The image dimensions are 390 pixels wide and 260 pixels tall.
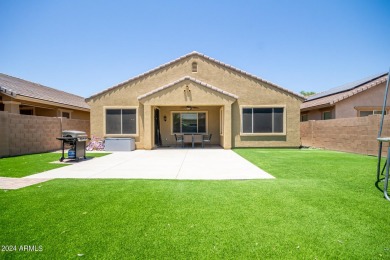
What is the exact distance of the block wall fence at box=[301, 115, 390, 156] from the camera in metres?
11.5

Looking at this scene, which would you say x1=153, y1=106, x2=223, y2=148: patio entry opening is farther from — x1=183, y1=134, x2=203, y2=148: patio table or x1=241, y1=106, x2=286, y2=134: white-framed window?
x1=241, y1=106, x2=286, y2=134: white-framed window

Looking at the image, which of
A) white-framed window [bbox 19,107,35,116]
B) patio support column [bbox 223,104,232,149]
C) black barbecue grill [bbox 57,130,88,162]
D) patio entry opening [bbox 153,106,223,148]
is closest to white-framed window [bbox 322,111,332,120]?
patio entry opening [bbox 153,106,223,148]

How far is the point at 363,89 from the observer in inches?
658

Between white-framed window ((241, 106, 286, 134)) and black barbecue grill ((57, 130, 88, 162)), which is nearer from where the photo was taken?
black barbecue grill ((57, 130, 88, 162))

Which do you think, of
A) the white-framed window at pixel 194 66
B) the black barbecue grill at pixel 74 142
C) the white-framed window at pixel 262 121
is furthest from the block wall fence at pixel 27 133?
the white-framed window at pixel 262 121

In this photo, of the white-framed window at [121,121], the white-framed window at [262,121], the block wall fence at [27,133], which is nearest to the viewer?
the block wall fence at [27,133]

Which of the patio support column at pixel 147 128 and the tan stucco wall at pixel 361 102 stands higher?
the tan stucco wall at pixel 361 102

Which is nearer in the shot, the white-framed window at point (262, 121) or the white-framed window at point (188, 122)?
the white-framed window at point (262, 121)

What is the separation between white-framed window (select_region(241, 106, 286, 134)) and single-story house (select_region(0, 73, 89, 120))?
1478cm

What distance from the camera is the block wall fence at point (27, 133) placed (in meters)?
11.4

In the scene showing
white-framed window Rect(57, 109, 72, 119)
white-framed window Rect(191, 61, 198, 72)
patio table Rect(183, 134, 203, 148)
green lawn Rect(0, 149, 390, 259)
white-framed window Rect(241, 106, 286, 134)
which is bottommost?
green lawn Rect(0, 149, 390, 259)

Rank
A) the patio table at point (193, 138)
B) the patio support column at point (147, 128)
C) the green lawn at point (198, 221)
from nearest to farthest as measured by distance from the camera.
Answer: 1. the green lawn at point (198, 221)
2. the patio support column at point (147, 128)
3. the patio table at point (193, 138)

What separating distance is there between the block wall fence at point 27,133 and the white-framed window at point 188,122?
326 inches

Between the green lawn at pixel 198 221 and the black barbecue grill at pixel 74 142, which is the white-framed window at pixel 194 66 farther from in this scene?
the green lawn at pixel 198 221
